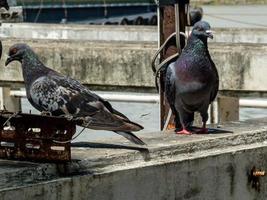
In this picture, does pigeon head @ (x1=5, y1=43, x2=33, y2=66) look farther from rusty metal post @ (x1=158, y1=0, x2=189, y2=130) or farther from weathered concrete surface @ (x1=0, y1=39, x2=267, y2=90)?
weathered concrete surface @ (x1=0, y1=39, x2=267, y2=90)

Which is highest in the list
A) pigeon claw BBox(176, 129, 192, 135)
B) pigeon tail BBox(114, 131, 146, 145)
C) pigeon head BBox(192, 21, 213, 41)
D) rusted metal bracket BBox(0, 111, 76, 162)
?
pigeon head BBox(192, 21, 213, 41)

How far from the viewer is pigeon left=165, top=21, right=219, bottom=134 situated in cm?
604

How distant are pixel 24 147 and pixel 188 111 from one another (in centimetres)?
174

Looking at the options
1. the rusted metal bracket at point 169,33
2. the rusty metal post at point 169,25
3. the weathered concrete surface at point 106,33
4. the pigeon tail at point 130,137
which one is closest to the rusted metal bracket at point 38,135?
the pigeon tail at point 130,137

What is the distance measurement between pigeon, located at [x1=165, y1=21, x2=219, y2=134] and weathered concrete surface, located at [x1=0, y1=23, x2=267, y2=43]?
9.20 m

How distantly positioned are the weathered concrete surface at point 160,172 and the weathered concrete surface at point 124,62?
3.93 meters

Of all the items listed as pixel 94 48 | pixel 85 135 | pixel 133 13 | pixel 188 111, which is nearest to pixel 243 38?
pixel 85 135

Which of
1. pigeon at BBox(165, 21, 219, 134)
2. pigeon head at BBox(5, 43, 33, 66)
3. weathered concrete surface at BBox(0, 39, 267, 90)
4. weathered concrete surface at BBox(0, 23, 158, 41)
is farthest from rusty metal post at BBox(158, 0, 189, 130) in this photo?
weathered concrete surface at BBox(0, 23, 158, 41)

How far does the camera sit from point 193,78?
19.8 feet

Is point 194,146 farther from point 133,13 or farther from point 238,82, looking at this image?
point 133,13

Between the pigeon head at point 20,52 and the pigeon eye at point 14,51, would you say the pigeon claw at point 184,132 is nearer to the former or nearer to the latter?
the pigeon head at point 20,52

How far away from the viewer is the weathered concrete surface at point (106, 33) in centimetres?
1568

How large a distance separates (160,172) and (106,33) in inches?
480

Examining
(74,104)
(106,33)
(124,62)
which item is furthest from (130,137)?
(106,33)
